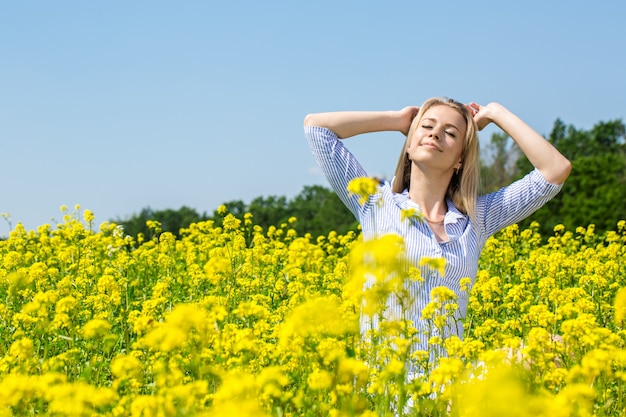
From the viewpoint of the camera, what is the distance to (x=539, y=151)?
4766 mm

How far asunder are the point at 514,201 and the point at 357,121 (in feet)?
3.19


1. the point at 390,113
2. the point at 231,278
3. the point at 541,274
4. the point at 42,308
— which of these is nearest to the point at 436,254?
the point at 390,113

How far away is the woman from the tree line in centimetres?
22

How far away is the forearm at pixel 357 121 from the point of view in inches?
189

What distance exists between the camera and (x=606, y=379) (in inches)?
141

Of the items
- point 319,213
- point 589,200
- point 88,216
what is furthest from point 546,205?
point 88,216

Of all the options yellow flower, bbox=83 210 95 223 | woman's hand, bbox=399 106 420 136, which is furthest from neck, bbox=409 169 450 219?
yellow flower, bbox=83 210 95 223

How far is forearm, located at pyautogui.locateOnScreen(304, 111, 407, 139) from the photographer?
4.80 m

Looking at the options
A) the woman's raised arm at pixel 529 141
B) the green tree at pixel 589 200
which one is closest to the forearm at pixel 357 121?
the woman's raised arm at pixel 529 141

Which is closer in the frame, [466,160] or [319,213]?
[466,160]

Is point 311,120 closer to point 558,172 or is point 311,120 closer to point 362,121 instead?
point 362,121

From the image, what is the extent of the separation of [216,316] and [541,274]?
4582 millimetres

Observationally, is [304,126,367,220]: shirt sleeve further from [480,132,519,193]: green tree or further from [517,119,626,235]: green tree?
[480,132,519,193]: green tree

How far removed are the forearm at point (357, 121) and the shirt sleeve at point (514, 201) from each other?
0.64 m
